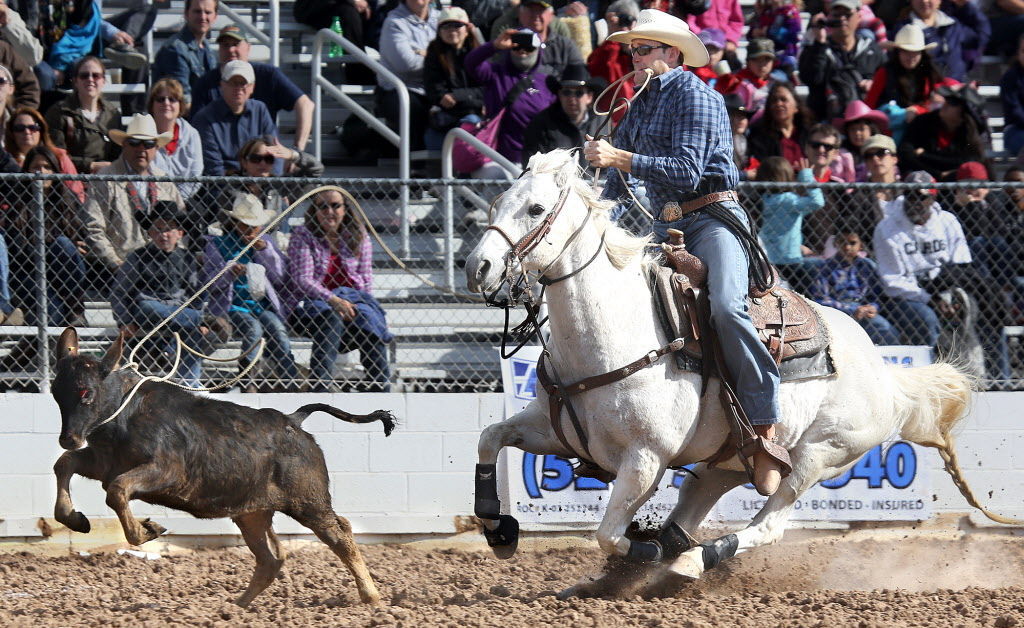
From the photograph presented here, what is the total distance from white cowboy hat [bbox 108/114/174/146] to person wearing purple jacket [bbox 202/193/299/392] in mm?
1213

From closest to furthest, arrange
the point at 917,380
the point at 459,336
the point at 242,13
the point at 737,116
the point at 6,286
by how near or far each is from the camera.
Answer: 1. the point at 917,380
2. the point at 6,286
3. the point at 459,336
4. the point at 737,116
5. the point at 242,13

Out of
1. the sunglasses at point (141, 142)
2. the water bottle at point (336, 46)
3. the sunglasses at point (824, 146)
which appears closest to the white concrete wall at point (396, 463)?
the sunglasses at point (141, 142)

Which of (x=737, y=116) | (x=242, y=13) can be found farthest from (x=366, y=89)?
(x=737, y=116)

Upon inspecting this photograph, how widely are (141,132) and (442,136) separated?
99.8 inches

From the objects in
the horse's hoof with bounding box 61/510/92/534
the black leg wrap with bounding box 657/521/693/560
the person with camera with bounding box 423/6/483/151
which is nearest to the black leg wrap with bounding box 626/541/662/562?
the black leg wrap with bounding box 657/521/693/560

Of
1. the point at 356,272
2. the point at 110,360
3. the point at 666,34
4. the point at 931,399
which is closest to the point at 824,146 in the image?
the point at 931,399

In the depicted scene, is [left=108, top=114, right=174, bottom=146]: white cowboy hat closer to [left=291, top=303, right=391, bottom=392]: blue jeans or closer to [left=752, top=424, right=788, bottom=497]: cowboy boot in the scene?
[left=291, top=303, right=391, bottom=392]: blue jeans

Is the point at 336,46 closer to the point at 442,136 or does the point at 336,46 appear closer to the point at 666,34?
the point at 442,136

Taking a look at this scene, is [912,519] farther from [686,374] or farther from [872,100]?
[872,100]

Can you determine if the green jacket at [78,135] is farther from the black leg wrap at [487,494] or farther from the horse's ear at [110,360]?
the black leg wrap at [487,494]

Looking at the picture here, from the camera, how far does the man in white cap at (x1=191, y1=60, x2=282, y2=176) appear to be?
9250mm

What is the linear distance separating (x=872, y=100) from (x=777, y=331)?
18.5ft

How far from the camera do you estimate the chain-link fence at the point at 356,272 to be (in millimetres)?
7555

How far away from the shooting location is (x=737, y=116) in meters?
9.78
